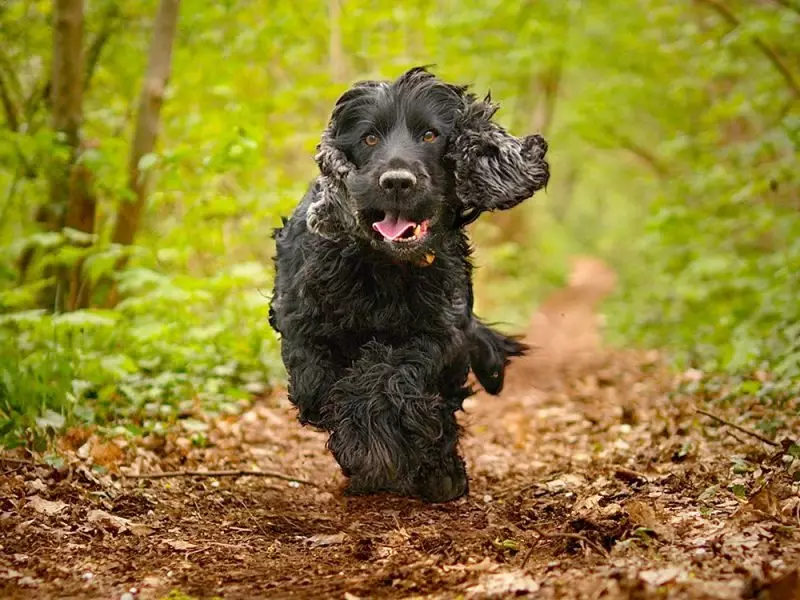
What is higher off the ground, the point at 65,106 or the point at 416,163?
the point at 65,106

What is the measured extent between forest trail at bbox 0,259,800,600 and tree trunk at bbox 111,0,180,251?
208 cm

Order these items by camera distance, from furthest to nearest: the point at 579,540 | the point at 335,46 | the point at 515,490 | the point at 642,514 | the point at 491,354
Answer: the point at 335,46
the point at 491,354
the point at 515,490
the point at 642,514
the point at 579,540

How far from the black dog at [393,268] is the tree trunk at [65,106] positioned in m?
2.98

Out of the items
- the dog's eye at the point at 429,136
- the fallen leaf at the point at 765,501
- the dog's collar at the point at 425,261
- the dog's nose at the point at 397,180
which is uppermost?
the dog's eye at the point at 429,136

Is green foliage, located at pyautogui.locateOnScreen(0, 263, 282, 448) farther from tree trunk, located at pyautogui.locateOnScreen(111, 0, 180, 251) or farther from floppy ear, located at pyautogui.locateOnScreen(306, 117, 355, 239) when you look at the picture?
floppy ear, located at pyautogui.locateOnScreen(306, 117, 355, 239)

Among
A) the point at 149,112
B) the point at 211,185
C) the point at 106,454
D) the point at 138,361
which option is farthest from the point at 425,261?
the point at 211,185

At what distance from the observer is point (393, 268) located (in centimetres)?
381

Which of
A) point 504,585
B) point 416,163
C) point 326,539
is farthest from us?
point 416,163

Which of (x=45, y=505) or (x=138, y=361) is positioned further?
(x=138, y=361)

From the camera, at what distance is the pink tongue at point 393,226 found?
3568 millimetres

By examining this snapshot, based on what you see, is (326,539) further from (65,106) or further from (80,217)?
(65,106)

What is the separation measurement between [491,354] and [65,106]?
3.75 meters

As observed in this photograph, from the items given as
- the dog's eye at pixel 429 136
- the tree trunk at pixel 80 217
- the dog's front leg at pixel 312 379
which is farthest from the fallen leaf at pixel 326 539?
the tree trunk at pixel 80 217

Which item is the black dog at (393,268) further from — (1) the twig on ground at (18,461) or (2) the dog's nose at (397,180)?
(1) the twig on ground at (18,461)
